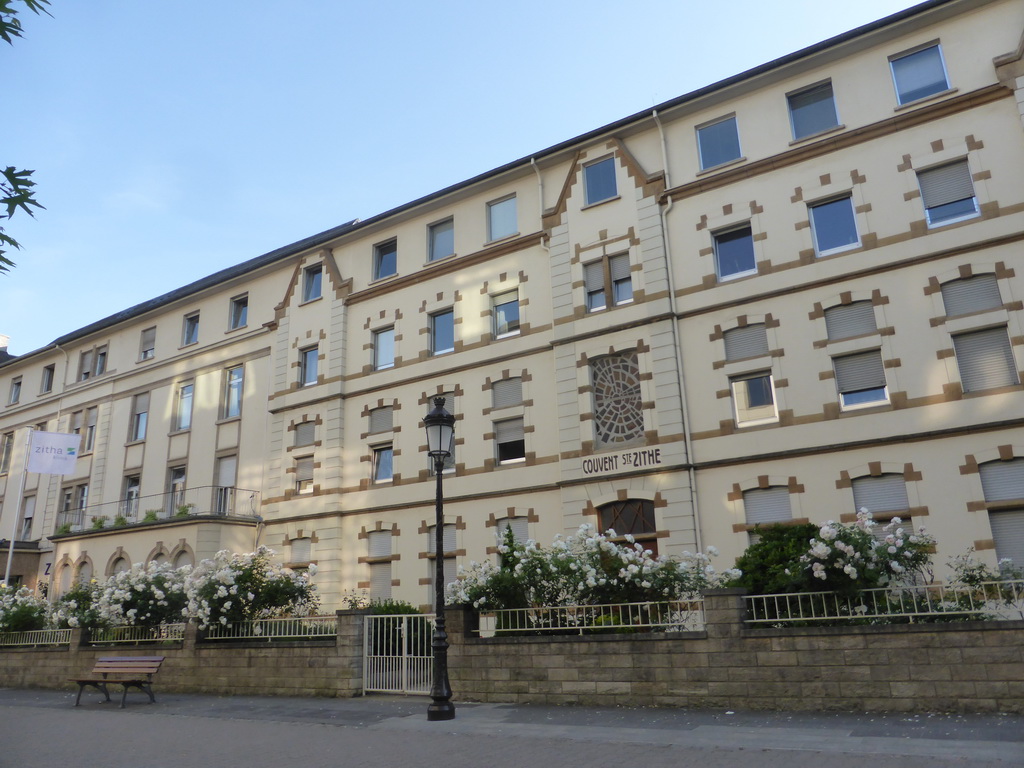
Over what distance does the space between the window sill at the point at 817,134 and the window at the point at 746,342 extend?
4.94 metres

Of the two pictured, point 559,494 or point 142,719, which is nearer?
point 142,719

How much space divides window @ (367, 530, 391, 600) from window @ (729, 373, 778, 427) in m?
12.0

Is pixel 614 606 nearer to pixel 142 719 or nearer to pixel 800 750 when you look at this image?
pixel 800 750

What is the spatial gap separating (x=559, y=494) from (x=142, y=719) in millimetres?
11711

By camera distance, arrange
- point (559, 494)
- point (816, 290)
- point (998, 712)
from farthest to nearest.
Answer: point (559, 494)
point (816, 290)
point (998, 712)

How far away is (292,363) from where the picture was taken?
3020cm

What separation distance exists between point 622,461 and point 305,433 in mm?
13045

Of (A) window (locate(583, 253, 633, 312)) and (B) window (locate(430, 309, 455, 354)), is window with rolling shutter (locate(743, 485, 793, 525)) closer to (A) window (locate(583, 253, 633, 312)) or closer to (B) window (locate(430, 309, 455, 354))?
(A) window (locate(583, 253, 633, 312))

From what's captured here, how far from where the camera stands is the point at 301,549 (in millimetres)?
27703

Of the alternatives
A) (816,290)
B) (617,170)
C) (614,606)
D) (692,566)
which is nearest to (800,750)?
(614,606)

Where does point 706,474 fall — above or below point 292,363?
below

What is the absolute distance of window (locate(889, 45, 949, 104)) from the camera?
1966 cm

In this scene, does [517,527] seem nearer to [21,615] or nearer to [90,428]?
[21,615]

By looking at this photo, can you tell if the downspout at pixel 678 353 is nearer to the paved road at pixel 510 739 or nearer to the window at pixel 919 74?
the window at pixel 919 74
